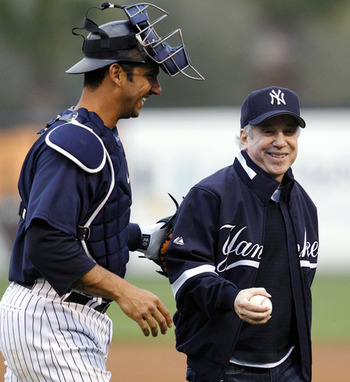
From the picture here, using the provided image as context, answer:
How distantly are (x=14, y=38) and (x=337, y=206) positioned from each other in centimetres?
578

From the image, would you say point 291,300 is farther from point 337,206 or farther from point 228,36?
point 228,36

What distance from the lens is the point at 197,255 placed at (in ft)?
9.69

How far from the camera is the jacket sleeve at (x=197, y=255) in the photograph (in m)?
2.89

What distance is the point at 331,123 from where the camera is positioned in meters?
10.3

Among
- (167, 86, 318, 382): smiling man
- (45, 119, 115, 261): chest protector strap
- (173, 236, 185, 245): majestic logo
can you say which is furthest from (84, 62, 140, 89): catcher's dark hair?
(173, 236, 185, 245): majestic logo

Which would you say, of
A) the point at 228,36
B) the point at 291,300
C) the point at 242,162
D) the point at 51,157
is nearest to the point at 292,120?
the point at 242,162

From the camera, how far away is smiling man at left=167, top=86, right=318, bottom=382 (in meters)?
2.95

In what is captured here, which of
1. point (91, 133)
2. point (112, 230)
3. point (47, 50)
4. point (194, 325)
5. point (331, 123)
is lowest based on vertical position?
point (194, 325)

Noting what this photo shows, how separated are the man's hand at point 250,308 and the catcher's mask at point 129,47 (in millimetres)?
882

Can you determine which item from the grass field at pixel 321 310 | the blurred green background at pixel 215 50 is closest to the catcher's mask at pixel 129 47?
the grass field at pixel 321 310

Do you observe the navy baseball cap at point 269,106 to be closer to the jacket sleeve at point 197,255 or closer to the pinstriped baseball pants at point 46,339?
the jacket sleeve at point 197,255

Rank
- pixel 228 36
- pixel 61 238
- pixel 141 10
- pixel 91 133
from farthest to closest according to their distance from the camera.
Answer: pixel 228 36 < pixel 141 10 < pixel 91 133 < pixel 61 238

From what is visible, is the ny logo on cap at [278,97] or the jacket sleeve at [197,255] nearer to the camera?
the jacket sleeve at [197,255]

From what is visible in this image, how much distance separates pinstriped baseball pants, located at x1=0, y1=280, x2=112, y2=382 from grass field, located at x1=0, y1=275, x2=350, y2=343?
4831 millimetres
